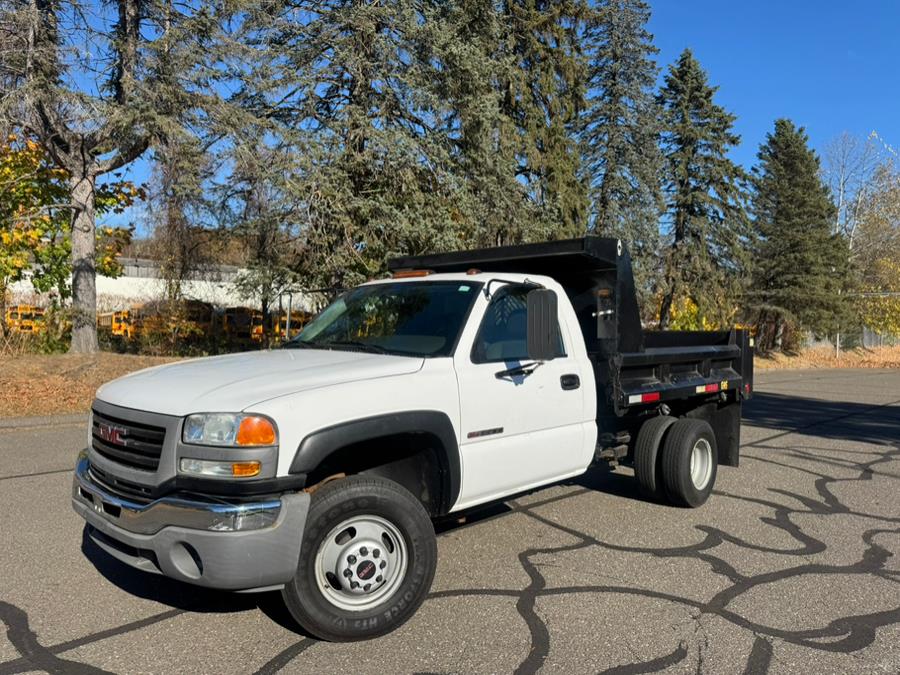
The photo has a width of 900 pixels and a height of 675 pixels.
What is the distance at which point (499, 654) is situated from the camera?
3.56 metres

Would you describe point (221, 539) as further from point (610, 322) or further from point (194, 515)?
point (610, 322)

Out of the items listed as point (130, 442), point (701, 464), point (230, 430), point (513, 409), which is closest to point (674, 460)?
point (701, 464)

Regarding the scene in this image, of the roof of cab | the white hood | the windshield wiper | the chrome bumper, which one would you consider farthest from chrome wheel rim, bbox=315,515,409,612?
the roof of cab

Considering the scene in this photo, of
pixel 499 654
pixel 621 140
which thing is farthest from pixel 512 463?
pixel 621 140

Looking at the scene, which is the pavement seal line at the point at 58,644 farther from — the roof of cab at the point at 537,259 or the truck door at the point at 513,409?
the roof of cab at the point at 537,259

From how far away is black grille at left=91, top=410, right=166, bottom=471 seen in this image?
141 inches

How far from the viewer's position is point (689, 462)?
6168 millimetres

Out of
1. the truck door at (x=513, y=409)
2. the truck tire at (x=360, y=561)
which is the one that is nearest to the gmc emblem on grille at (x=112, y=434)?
the truck tire at (x=360, y=561)

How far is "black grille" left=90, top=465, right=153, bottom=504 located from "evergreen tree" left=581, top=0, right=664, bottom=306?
87.1ft

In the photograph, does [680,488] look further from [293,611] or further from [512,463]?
[293,611]

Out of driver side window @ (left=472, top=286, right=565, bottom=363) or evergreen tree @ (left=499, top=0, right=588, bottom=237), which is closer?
driver side window @ (left=472, top=286, right=565, bottom=363)

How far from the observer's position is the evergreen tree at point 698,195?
104 ft

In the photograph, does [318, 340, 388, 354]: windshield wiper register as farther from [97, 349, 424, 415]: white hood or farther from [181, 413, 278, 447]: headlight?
[181, 413, 278, 447]: headlight

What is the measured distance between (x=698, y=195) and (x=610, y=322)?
2832 centimetres
